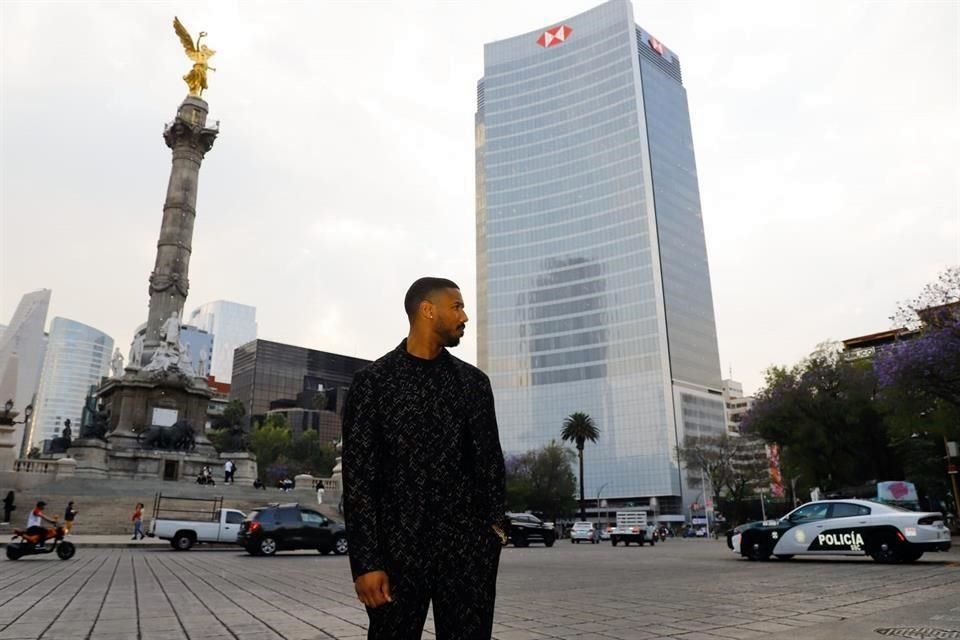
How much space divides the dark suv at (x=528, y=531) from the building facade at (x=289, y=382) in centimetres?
10420

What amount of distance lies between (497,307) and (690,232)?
4154 centimetres

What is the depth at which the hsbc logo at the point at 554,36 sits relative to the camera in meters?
136

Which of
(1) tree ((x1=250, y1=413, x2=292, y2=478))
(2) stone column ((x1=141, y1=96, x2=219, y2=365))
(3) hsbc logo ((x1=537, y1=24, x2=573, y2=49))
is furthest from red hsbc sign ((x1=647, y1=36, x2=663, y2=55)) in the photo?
(2) stone column ((x1=141, y1=96, x2=219, y2=365))

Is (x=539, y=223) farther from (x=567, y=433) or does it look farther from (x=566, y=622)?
(x=566, y=622)

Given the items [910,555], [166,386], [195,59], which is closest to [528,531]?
[910,555]

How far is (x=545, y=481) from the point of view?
268ft

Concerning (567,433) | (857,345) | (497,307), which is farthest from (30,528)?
(497,307)

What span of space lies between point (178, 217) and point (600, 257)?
8649 centimetres

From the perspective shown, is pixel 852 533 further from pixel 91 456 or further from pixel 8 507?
pixel 91 456

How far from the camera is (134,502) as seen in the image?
97.6 ft

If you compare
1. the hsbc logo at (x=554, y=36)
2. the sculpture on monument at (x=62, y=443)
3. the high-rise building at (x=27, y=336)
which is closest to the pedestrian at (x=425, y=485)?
the sculpture on monument at (x=62, y=443)

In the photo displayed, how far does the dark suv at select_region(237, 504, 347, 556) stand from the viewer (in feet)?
62.4

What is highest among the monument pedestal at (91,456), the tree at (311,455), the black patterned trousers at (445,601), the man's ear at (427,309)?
the tree at (311,455)

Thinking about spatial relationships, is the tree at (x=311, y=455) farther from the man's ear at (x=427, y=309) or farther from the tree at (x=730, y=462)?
the man's ear at (x=427, y=309)
